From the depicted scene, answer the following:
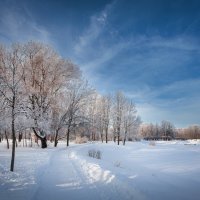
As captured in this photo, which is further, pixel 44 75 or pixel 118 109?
pixel 118 109

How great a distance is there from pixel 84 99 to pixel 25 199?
33.1 metres

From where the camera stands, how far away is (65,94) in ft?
116

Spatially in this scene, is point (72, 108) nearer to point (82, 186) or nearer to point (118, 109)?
point (118, 109)

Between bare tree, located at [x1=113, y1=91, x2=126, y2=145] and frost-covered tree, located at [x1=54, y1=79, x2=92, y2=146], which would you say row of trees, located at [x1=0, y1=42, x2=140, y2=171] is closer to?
frost-covered tree, located at [x1=54, y1=79, x2=92, y2=146]

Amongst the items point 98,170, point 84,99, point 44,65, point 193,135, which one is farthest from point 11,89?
point 193,135

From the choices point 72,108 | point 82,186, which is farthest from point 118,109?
point 82,186

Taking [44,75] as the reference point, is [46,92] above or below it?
below

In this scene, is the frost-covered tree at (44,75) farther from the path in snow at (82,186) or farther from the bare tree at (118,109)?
the bare tree at (118,109)

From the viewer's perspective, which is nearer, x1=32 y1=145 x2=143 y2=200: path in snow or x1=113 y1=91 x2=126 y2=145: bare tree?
x1=32 y1=145 x2=143 y2=200: path in snow

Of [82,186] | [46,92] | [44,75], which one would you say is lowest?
[82,186]

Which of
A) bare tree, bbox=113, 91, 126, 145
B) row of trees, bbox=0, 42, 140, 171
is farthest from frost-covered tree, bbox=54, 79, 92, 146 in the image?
bare tree, bbox=113, 91, 126, 145

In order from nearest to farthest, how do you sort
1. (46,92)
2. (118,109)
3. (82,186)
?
(82,186) → (46,92) → (118,109)

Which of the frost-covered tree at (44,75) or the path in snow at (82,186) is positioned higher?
the frost-covered tree at (44,75)

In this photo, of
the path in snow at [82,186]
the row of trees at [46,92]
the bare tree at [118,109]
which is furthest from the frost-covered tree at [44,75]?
the bare tree at [118,109]
